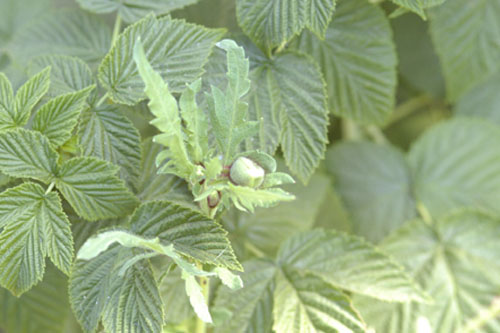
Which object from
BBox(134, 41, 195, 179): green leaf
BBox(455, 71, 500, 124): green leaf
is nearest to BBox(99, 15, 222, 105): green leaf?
BBox(134, 41, 195, 179): green leaf

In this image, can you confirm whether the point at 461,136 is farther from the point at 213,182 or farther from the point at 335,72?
the point at 213,182

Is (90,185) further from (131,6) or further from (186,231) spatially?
(131,6)

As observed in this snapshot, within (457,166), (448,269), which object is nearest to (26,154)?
(448,269)

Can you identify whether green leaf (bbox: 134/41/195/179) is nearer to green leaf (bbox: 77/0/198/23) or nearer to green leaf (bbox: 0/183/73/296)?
green leaf (bbox: 0/183/73/296)

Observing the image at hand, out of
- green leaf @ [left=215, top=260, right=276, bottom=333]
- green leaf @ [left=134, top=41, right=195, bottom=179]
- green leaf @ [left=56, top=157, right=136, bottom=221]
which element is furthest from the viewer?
green leaf @ [left=215, top=260, right=276, bottom=333]

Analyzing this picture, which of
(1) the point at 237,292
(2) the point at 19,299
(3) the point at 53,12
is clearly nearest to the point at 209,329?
(1) the point at 237,292
